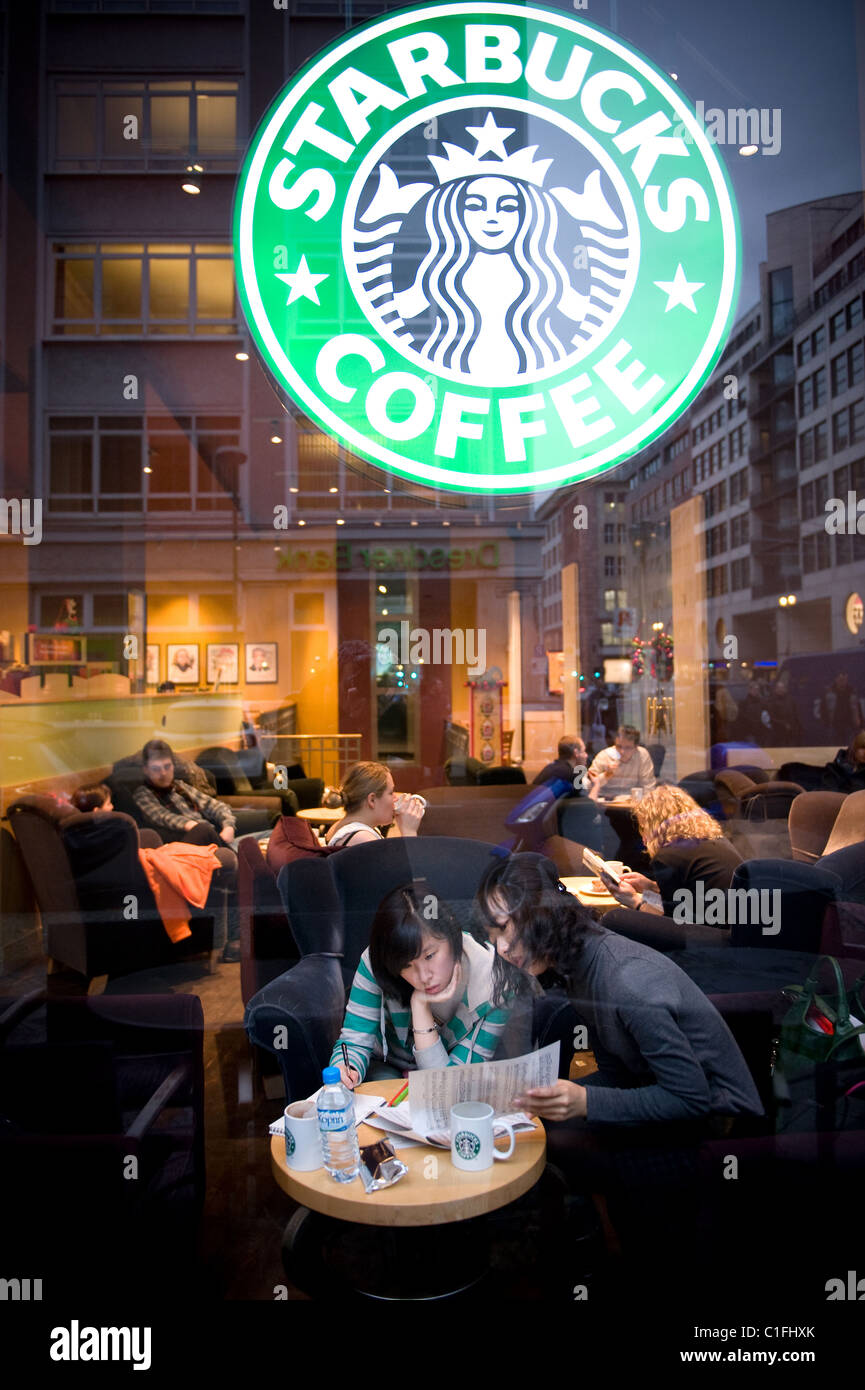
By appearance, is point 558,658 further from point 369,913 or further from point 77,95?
point 77,95

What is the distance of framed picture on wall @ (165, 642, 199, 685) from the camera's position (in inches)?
185

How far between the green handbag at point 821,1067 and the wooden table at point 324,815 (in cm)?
227

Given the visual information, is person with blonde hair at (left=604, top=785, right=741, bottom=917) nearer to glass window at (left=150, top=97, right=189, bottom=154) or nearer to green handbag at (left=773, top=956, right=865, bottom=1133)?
green handbag at (left=773, top=956, right=865, bottom=1133)

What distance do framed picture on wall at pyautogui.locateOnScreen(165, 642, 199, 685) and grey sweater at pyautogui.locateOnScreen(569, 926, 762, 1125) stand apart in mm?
3127

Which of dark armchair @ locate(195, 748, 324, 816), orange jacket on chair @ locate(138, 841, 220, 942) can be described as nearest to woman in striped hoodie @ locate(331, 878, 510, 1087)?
orange jacket on chair @ locate(138, 841, 220, 942)

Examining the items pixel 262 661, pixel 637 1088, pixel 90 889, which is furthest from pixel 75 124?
pixel 637 1088

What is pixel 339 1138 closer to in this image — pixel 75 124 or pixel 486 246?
pixel 486 246

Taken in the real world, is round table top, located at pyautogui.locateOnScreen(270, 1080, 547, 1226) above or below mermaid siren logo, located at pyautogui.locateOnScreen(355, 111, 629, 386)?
below

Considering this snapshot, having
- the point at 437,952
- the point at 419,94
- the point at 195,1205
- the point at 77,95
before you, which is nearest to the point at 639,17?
the point at 419,94

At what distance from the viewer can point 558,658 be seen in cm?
378

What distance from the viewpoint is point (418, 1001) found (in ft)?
7.02

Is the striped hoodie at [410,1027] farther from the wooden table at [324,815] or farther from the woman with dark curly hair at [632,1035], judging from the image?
the wooden table at [324,815]

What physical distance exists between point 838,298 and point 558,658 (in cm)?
180

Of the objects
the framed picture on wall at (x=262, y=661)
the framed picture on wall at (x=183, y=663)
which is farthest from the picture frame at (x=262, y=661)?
the framed picture on wall at (x=183, y=663)
